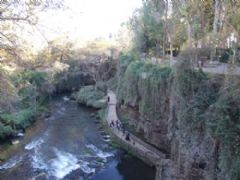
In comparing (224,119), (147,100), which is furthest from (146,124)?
(224,119)

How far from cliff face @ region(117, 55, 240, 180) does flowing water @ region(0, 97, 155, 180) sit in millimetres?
2851

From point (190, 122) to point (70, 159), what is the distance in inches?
406

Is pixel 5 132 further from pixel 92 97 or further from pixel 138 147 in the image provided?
pixel 92 97

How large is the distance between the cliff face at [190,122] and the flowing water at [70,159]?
9.35 ft

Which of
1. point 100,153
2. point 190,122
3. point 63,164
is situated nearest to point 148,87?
point 100,153

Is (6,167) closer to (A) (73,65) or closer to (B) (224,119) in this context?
(B) (224,119)

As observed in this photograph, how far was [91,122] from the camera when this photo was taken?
1200 inches

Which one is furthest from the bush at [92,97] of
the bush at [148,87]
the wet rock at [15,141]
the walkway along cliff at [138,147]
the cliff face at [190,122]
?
the cliff face at [190,122]

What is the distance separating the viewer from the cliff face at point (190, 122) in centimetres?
1094

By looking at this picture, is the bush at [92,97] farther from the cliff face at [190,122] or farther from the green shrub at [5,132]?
the cliff face at [190,122]

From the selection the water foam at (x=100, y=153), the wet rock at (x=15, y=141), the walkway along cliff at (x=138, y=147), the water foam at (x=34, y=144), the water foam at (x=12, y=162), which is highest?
the walkway along cliff at (x=138, y=147)

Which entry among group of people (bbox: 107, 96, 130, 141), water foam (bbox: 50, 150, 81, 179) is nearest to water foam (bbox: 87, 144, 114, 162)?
water foam (bbox: 50, 150, 81, 179)

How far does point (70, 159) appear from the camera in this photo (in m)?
20.8

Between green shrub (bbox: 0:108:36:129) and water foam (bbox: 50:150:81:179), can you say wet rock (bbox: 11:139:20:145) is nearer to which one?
green shrub (bbox: 0:108:36:129)
